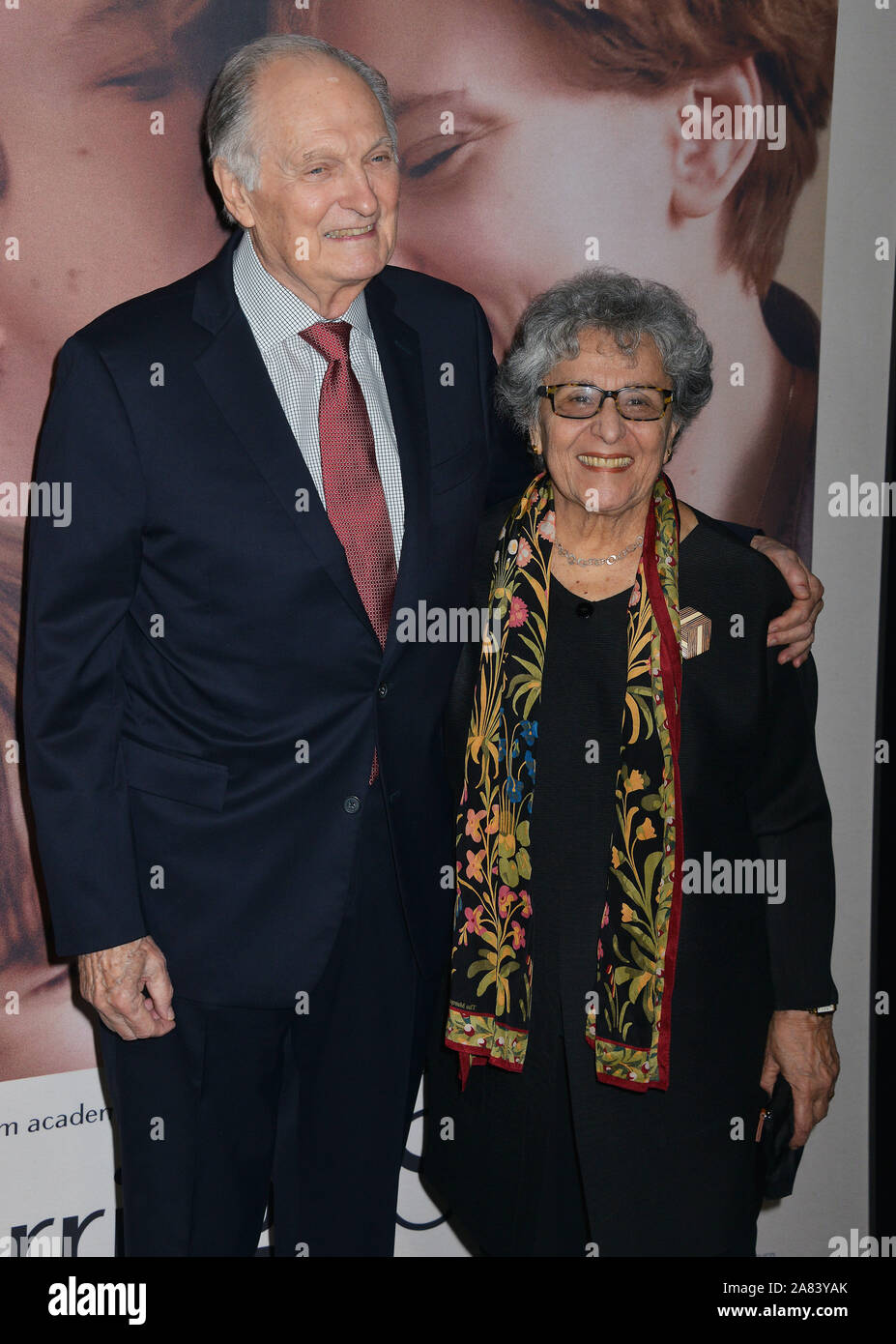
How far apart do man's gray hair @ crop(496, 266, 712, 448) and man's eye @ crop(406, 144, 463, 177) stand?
54cm

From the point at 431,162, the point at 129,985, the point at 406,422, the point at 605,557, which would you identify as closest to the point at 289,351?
the point at 406,422

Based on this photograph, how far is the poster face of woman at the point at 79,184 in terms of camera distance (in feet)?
6.39

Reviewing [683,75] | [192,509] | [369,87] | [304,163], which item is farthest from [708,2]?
[192,509]

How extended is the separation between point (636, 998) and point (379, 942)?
15.9 inches

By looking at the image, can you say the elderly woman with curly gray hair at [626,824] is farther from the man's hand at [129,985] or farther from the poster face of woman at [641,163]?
the poster face of woman at [641,163]

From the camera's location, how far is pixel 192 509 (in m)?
1.68

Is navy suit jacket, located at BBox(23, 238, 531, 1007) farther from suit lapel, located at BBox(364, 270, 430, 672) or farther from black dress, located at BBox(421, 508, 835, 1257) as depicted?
black dress, located at BBox(421, 508, 835, 1257)

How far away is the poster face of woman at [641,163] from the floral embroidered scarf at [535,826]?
70 cm

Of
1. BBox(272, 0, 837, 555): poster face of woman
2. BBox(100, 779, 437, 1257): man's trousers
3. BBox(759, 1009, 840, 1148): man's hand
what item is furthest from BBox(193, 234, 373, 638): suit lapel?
BBox(759, 1009, 840, 1148): man's hand

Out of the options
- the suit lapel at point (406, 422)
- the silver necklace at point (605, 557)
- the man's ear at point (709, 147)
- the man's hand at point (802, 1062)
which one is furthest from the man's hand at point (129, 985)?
the man's ear at point (709, 147)

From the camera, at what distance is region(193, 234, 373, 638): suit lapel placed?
170cm

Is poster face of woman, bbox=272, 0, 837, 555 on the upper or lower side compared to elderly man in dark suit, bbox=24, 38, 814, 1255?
upper

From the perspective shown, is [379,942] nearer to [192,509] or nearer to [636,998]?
[636,998]

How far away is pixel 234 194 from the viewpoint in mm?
1738
